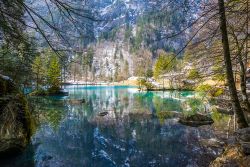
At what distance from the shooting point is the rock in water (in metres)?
15.4

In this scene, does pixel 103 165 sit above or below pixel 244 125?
below

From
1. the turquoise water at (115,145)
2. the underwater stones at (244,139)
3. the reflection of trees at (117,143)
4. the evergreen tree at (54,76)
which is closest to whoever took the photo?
the underwater stones at (244,139)

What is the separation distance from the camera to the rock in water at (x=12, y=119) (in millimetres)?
15398

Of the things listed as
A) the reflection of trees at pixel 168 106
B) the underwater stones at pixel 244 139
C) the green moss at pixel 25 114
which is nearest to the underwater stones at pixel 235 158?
the underwater stones at pixel 244 139

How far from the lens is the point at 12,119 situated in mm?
15680

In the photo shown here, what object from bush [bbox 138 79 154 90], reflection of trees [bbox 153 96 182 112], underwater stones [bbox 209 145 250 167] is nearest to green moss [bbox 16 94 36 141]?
underwater stones [bbox 209 145 250 167]

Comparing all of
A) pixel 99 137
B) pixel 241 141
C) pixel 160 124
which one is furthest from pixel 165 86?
pixel 241 141

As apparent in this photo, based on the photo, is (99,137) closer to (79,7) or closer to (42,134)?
(42,134)

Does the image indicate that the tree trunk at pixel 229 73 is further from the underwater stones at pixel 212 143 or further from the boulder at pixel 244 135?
the underwater stones at pixel 212 143

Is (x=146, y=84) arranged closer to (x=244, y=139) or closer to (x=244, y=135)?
(x=244, y=135)

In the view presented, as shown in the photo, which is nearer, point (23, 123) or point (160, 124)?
point (23, 123)

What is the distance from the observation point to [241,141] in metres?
8.05

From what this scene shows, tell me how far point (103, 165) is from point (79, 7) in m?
13.5

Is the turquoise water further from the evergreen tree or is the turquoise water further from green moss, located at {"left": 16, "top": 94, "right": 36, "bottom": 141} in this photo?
the evergreen tree
